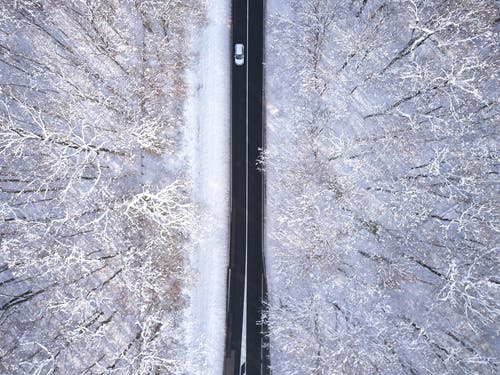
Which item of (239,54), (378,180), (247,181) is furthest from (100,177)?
(378,180)

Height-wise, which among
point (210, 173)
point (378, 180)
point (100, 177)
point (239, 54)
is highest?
point (239, 54)

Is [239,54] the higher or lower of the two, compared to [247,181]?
higher

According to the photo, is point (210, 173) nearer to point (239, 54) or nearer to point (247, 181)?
point (247, 181)

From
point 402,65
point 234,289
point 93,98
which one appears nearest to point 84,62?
point 93,98

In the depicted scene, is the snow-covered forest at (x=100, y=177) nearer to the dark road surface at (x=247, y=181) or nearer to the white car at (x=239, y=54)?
the dark road surface at (x=247, y=181)

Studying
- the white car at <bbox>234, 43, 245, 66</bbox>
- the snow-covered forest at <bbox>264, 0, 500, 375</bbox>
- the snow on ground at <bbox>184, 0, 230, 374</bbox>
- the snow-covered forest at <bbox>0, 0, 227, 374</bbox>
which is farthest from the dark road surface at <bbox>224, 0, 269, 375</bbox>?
the snow-covered forest at <bbox>0, 0, 227, 374</bbox>

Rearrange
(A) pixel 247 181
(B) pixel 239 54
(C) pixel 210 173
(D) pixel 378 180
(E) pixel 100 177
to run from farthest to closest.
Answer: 1. (A) pixel 247 181
2. (C) pixel 210 173
3. (B) pixel 239 54
4. (D) pixel 378 180
5. (E) pixel 100 177
